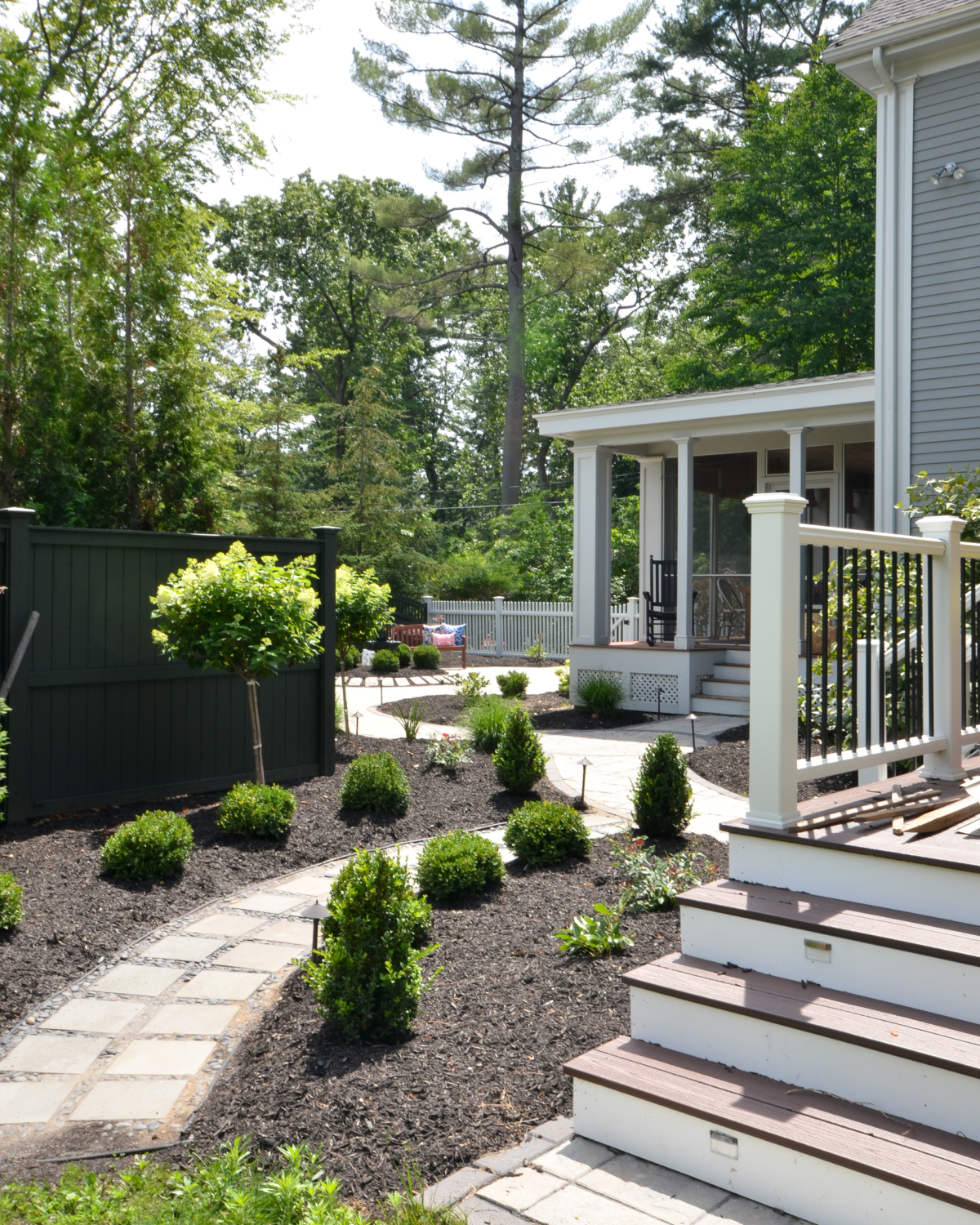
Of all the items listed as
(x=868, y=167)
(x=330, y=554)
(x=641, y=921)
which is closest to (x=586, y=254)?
(x=868, y=167)

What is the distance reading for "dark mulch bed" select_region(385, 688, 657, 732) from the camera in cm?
1071

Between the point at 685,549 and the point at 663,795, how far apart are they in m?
6.76

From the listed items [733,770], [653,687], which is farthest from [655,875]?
[653,687]

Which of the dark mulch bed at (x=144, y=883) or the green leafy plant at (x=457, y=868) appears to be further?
the green leafy plant at (x=457, y=868)

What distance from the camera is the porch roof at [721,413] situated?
33.1 feet

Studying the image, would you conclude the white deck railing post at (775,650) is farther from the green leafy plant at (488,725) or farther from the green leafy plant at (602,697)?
the green leafy plant at (602,697)

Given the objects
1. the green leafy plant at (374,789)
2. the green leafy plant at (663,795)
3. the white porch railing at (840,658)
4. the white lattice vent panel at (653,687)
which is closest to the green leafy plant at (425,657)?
the white lattice vent panel at (653,687)

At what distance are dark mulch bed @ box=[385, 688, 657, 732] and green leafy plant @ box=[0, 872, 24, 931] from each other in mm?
6012

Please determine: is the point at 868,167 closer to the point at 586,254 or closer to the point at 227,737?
the point at 586,254

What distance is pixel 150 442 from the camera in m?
11.8

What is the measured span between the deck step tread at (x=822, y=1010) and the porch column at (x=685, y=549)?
8.75m

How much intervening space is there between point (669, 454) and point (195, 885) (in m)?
9.92

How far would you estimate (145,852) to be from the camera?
472cm

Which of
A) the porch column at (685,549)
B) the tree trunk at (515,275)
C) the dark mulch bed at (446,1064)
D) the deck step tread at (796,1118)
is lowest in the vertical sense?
the dark mulch bed at (446,1064)
